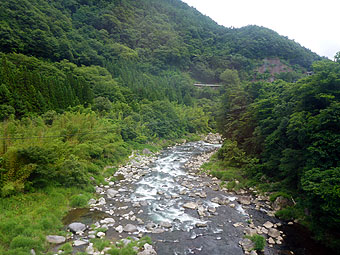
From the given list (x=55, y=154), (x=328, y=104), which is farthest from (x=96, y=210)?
(x=328, y=104)

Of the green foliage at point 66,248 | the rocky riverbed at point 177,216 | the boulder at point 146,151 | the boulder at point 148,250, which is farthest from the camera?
the boulder at point 146,151

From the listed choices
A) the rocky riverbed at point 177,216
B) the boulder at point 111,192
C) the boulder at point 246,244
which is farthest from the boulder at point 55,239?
the boulder at point 246,244

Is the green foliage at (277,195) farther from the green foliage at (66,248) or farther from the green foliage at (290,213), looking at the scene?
the green foliage at (66,248)

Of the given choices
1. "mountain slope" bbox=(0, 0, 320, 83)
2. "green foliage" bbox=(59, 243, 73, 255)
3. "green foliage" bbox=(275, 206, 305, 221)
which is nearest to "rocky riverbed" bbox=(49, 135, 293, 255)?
"green foliage" bbox=(59, 243, 73, 255)

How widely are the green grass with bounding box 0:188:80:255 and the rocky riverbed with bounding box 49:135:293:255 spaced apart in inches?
33.8

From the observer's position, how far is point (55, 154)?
11.9 metres

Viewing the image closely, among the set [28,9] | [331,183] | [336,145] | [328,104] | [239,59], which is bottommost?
[331,183]

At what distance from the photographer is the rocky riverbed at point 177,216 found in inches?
369

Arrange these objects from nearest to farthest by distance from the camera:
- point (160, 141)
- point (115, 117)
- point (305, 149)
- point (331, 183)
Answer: point (331, 183)
point (305, 149)
point (115, 117)
point (160, 141)

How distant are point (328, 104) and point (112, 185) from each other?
44.7ft

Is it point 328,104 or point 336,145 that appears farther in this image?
point 328,104

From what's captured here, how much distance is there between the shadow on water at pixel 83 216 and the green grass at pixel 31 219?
0.31 meters

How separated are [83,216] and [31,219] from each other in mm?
2307

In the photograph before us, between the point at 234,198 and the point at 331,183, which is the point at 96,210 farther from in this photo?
the point at 331,183
